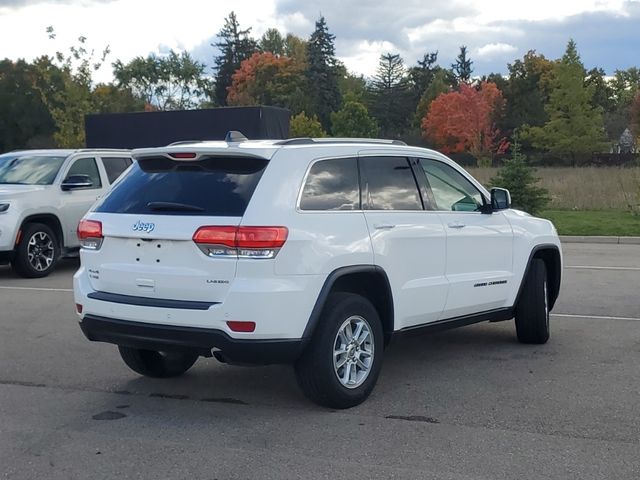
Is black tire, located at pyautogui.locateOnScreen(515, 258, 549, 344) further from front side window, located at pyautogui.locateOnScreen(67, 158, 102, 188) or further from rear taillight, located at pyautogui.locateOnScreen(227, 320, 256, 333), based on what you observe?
front side window, located at pyautogui.locateOnScreen(67, 158, 102, 188)

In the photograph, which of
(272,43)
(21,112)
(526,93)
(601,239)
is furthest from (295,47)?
(601,239)

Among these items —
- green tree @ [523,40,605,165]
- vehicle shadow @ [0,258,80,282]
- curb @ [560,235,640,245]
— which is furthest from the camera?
green tree @ [523,40,605,165]

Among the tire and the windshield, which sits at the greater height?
the windshield

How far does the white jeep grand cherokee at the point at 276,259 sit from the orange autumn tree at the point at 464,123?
5263cm

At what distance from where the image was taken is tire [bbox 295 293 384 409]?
5.28 m

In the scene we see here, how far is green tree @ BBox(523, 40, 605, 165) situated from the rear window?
49.9 meters

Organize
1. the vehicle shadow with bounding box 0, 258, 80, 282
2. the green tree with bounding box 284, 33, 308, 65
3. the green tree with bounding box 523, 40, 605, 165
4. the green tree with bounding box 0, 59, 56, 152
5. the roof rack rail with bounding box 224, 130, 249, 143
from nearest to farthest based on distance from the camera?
the roof rack rail with bounding box 224, 130, 249, 143, the vehicle shadow with bounding box 0, 258, 80, 282, the green tree with bounding box 523, 40, 605, 165, the green tree with bounding box 0, 59, 56, 152, the green tree with bounding box 284, 33, 308, 65

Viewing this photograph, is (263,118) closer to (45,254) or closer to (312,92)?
(45,254)

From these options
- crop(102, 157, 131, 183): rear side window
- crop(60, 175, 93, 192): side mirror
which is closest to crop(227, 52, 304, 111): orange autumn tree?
crop(102, 157, 131, 183): rear side window

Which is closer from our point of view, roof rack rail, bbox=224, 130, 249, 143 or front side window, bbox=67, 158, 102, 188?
roof rack rail, bbox=224, 130, 249, 143

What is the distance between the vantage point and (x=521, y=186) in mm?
20141

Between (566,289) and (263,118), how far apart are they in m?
11.1

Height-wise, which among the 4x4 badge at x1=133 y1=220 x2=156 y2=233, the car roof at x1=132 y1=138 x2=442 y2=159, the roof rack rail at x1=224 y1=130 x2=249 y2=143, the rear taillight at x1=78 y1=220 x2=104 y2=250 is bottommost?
the rear taillight at x1=78 y1=220 x2=104 y2=250

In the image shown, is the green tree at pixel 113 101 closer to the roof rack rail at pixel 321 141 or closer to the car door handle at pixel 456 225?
the roof rack rail at pixel 321 141
